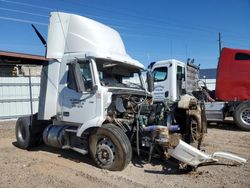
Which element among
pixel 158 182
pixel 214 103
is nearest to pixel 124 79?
pixel 158 182

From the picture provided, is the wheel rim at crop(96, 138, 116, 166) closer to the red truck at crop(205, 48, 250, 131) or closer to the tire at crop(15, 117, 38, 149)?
the tire at crop(15, 117, 38, 149)

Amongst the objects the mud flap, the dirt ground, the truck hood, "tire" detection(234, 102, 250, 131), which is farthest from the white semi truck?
the mud flap

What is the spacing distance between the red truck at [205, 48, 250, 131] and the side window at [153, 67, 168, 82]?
2.01m

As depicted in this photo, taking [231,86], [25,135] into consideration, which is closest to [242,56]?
[231,86]

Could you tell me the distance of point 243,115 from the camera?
40.8 ft

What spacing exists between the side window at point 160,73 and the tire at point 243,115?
307cm

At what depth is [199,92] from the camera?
14125 millimetres

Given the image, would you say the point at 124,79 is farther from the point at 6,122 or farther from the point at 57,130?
the point at 6,122

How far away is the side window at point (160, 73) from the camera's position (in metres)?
13.4

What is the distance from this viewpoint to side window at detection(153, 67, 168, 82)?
13.4 m

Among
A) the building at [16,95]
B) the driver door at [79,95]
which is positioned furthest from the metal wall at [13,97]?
the driver door at [79,95]

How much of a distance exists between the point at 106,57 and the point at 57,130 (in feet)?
7.24

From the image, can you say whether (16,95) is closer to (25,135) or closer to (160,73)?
(160,73)

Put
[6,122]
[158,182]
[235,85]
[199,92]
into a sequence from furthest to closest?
1. [6,122]
2. [199,92]
3. [235,85]
4. [158,182]
